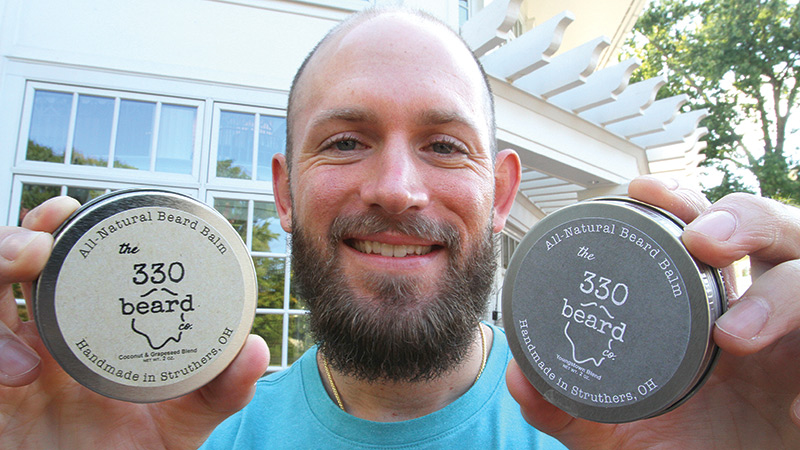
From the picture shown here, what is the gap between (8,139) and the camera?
462cm

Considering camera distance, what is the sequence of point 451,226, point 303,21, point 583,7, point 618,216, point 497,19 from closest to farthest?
point 618,216 < point 451,226 < point 497,19 < point 303,21 < point 583,7

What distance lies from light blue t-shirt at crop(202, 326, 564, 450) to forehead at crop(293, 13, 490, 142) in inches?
43.4

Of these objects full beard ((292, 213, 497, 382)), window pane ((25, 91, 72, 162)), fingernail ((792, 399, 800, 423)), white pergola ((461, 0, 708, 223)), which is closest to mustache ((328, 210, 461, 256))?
full beard ((292, 213, 497, 382))

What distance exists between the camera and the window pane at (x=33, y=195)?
4.59 m

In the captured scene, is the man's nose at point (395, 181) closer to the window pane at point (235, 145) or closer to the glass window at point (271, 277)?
the glass window at point (271, 277)

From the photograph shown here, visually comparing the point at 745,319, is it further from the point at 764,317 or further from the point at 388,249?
the point at 388,249

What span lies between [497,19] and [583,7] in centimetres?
787

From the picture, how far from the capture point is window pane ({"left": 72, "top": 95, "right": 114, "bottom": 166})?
4832 millimetres

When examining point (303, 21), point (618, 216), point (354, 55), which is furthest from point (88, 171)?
point (618, 216)

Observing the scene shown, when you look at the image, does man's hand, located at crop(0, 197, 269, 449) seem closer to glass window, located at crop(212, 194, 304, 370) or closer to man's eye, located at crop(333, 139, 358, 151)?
man's eye, located at crop(333, 139, 358, 151)

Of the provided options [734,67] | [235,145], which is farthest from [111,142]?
[734,67]

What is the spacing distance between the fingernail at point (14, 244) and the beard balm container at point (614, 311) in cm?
131

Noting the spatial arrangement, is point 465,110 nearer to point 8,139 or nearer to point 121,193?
point 121,193

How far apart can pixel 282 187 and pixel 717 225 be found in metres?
1.83
